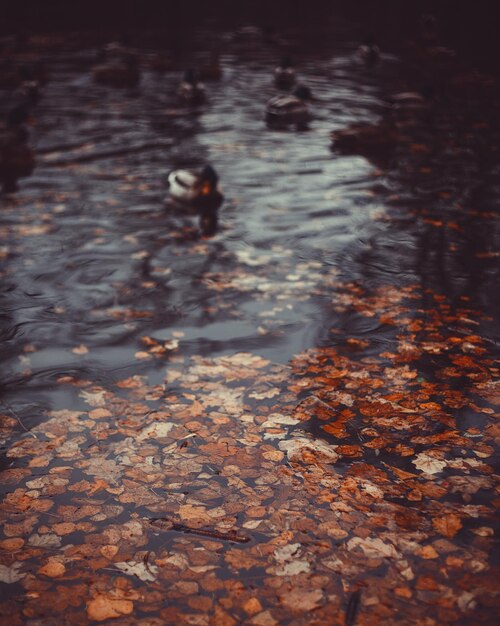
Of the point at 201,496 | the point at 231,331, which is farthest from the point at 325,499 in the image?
the point at 231,331

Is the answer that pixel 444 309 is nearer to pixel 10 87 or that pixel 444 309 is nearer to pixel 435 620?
pixel 435 620

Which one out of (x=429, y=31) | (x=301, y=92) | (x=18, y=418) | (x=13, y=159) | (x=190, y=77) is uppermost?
(x=429, y=31)

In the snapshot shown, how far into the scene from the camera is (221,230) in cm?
1127


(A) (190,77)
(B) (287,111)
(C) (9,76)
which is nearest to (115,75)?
(C) (9,76)

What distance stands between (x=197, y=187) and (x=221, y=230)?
110 centimetres

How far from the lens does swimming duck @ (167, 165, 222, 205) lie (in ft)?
39.0

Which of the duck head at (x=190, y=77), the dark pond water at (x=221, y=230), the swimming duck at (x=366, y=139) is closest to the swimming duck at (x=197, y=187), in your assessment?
the dark pond water at (x=221, y=230)

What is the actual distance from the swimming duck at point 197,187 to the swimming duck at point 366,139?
427 cm

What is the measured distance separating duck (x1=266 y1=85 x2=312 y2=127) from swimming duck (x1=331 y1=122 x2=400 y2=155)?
2.17 metres

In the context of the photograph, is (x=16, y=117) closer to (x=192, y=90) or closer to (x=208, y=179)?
(x=192, y=90)

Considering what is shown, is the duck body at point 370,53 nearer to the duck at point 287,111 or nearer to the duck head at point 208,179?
the duck at point 287,111

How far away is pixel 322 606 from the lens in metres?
4.38

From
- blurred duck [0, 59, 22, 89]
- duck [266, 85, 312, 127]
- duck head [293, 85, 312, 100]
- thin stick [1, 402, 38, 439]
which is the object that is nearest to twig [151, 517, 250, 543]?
thin stick [1, 402, 38, 439]

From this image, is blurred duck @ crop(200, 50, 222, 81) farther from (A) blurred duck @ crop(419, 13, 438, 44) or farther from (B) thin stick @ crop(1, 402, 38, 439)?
(B) thin stick @ crop(1, 402, 38, 439)
